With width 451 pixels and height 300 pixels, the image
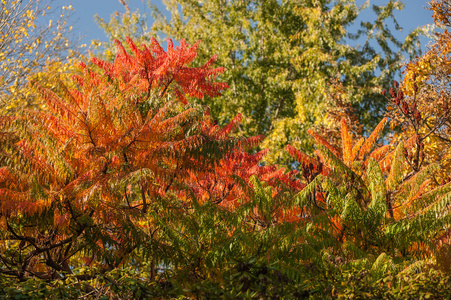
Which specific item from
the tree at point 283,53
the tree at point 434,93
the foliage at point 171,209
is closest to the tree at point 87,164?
the foliage at point 171,209

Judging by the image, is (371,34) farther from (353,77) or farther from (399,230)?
(399,230)

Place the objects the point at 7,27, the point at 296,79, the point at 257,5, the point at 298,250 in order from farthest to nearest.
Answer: the point at 257,5 → the point at 296,79 → the point at 7,27 → the point at 298,250

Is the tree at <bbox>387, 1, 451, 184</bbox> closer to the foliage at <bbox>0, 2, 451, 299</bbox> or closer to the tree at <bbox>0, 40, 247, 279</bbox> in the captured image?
the foliage at <bbox>0, 2, 451, 299</bbox>

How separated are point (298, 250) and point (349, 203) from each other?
87 centimetres

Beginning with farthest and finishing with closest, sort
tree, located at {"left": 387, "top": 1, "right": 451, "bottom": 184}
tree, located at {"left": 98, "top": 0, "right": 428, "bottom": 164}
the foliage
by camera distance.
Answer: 1. tree, located at {"left": 98, "top": 0, "right": 428, "bottom": 164}
2. tree, located at {"left": 387, "top": 1, "right": 451, "bottom": 184}
3. the foliage

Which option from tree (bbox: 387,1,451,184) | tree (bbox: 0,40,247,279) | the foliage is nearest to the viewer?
the foliage

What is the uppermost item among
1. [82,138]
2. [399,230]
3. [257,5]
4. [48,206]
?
[257,5]

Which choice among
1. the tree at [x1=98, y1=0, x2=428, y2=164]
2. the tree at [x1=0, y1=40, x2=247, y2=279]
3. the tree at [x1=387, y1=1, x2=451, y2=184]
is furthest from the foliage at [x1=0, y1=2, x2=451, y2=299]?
the tree at [x1=98, y1=0, x2=428, y2=164]

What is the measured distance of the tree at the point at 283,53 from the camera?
62.8 ft

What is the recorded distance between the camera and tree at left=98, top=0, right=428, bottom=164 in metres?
19.1

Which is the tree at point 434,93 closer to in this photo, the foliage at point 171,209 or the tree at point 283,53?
the foliage at point 171,209

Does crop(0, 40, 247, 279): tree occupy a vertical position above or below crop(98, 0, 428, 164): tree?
below

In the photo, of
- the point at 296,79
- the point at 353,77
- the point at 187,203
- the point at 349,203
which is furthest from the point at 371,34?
the point at 349,203

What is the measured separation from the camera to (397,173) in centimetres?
554
